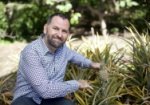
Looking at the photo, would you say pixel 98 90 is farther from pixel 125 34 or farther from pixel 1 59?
pixel 125 34

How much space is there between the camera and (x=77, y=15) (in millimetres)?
12789

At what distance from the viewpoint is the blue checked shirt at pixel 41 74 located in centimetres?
411

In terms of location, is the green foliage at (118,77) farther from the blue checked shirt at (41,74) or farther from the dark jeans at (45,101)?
the blue checked shirt at (41,74)

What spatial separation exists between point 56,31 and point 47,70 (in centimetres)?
40

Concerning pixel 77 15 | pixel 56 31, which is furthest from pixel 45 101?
pixel 77 15

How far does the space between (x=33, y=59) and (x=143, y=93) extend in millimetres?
1473

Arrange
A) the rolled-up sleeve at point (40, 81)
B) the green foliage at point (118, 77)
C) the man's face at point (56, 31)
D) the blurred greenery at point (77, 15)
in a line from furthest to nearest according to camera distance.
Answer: the blurred greenery at point (77, 15) → the green foliage at point (118, 77) → the man's face at point (56, 31) → the rolled-up sleeve at point (40, 81)

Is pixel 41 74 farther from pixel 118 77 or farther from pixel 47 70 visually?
pixel 118 77

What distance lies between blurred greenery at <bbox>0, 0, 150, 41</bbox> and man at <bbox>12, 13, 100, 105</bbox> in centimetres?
841

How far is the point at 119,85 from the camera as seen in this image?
502 centimetres

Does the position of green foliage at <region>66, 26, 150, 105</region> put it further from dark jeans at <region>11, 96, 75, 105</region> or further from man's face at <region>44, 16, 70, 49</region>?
man's face at <region>44, 16, 70, 49</region>

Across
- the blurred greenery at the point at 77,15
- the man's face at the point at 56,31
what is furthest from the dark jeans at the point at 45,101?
the blurred greenery at the point at 77,15

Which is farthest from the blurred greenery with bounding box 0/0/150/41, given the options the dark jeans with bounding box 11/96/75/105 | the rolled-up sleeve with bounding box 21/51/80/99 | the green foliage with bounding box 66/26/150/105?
the rolled-up sleeve with bounding box 21/51/80/99

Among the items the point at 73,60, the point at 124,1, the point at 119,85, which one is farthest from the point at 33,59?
the point at 124,1
